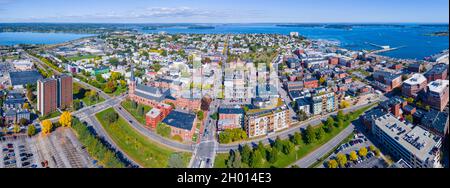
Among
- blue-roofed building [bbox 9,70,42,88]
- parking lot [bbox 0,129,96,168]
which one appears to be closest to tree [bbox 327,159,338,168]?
parking lot [bbox 0,129,96,168]

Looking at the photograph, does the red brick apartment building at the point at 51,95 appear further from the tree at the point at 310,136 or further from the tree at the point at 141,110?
the tree at the point at 310,136

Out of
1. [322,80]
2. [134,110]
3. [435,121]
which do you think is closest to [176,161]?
[134,110]

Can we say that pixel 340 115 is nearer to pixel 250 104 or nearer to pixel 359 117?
pixel 359 117

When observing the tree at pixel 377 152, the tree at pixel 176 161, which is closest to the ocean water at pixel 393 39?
the tree at pixel 377 152

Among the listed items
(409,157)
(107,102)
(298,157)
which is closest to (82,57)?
(107,102)

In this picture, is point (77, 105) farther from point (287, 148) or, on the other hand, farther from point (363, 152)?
point (363, 152)
